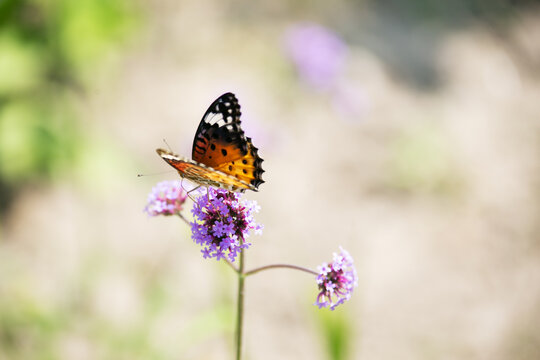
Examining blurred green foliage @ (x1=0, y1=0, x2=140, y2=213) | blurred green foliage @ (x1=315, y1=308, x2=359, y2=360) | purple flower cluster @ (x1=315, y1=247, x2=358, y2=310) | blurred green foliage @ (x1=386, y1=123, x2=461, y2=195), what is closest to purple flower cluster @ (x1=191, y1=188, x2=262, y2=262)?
purple flower cluster @ (x1=315, y1=247, x2=358, y2=310)

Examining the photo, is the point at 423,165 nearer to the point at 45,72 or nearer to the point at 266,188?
the point at 266,188

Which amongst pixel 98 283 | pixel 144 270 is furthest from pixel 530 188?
pixel 98 283

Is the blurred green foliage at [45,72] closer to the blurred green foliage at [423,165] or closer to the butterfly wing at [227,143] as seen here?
the butterfly wing at [227,143]

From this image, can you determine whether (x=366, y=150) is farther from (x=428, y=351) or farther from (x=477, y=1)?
(x=477, y=1)

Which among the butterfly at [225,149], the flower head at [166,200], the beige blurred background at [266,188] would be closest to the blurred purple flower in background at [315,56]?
the beige blurred background at [266,188]

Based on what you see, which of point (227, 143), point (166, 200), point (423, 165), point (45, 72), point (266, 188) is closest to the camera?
point (227, 143)

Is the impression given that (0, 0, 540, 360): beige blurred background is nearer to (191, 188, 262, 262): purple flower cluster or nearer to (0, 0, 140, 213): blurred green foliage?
(0, 0, 140, 213): blurred green foliage

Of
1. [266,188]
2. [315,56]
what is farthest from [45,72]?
[315,56]
